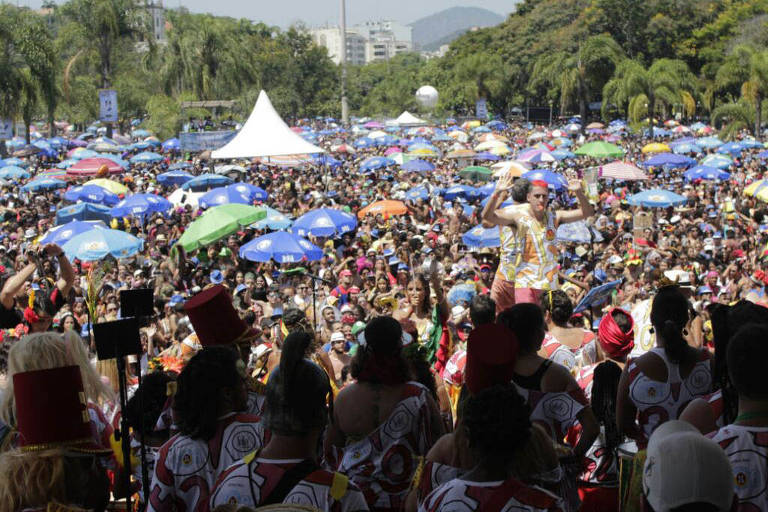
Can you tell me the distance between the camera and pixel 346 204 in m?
23.6

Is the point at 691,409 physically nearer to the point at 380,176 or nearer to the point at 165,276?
the point at 165,276

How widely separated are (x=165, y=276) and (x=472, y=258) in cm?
452

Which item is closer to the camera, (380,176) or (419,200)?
(419,200)

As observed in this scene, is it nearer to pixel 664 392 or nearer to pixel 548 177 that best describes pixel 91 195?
pixel 548 177

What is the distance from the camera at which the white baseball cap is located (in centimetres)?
205

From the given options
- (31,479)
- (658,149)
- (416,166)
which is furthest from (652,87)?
(31,479)

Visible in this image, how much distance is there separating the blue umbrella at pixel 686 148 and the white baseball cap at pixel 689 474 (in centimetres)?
3095

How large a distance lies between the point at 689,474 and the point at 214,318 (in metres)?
2.38

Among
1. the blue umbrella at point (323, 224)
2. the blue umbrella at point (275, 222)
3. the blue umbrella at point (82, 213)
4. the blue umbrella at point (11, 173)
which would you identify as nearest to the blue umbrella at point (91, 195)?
the blue umbrella at point (82, 213)

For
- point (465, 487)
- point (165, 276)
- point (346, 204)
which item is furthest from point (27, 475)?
point (346, 204)

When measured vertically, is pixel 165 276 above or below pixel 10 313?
below

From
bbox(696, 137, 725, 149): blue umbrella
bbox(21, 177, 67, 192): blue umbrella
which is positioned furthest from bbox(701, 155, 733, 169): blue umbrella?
bbox(21, 177, 67, 192): blue umbrella

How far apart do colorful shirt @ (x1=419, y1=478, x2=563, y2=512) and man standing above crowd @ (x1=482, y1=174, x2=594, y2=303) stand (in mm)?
4283

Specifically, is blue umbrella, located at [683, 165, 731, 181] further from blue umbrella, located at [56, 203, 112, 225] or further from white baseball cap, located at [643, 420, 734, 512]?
white baseball cap, located at [643, 420, 734, 512]
